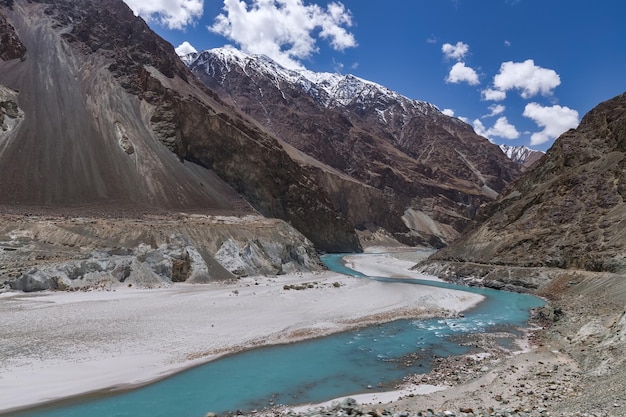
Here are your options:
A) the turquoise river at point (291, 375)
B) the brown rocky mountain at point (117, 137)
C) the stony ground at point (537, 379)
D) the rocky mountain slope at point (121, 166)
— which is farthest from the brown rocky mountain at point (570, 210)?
the brown rocky mountain at point (117, 137)

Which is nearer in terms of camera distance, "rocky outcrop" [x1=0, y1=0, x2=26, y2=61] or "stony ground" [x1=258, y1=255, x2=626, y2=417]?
"stony ground" [x1=258, y1=255, x2=626, y2=417]

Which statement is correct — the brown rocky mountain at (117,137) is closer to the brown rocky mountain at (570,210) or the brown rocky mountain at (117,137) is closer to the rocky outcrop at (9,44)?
the rocky outcrop at (9,44)

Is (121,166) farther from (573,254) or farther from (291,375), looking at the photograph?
(573,254)

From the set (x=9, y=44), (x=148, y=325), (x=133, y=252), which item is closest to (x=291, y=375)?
(x=148, y=325)

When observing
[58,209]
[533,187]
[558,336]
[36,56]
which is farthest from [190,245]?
[36,56]

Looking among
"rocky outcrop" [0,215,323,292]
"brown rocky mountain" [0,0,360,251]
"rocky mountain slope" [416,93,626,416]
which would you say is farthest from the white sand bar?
"brown rocky mountain" [0,0,360,251]

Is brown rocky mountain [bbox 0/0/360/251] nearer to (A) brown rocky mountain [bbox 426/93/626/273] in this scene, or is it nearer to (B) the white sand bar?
(B) the white sand bar
